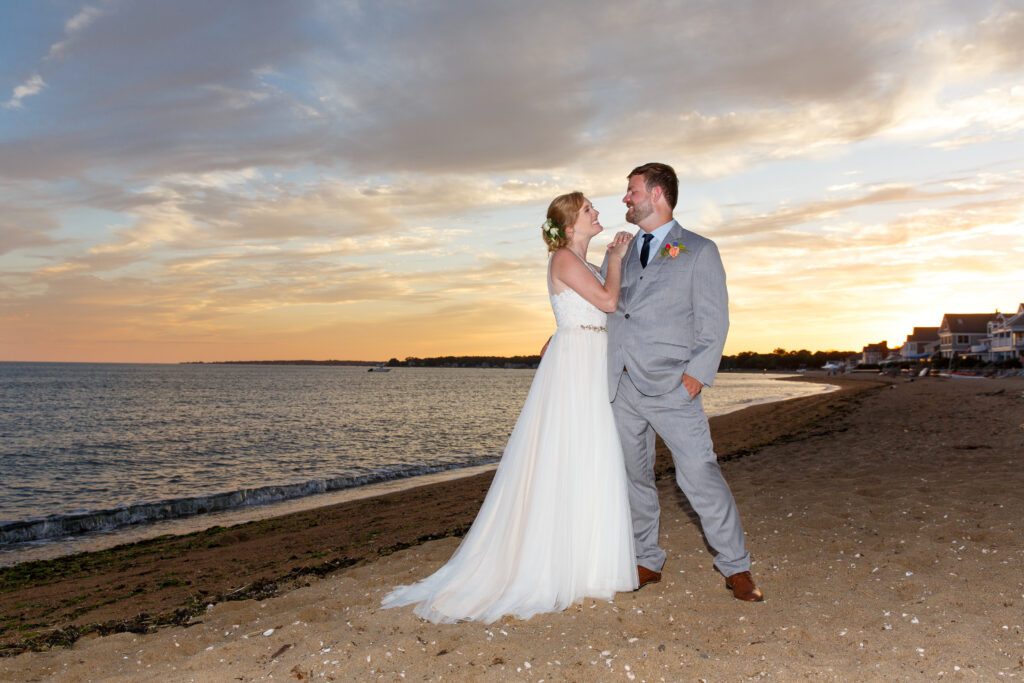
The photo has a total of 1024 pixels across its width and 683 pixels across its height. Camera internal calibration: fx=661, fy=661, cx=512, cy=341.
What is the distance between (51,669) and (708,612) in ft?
14.8

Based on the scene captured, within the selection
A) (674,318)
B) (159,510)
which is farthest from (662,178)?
(159,510)

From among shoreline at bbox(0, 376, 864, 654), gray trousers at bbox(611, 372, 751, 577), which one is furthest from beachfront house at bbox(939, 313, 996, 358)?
gray trousers at bbox(611, 372, 751, 577)

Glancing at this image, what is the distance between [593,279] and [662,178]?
32.5 inches

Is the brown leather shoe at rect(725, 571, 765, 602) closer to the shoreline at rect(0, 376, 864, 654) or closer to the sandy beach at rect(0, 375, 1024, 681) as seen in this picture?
the sandy beach at rect(0, 375, 1024, 681)

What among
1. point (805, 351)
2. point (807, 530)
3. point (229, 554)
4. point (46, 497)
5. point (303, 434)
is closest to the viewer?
point (807, 530)

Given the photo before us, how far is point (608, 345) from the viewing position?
475 cm

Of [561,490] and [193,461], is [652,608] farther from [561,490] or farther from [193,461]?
[193,461]

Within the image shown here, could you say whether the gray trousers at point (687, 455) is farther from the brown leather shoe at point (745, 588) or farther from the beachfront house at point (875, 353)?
the beachfront house at point (875, 353)

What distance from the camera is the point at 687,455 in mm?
4359

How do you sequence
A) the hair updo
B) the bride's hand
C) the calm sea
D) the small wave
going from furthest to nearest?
the calm sea, the small wave, the hair updo, the bride's hand

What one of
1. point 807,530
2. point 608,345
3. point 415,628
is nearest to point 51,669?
point 415,628

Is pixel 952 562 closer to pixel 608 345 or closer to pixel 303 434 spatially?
pixel 608 345

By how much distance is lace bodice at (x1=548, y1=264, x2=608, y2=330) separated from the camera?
4812 mm

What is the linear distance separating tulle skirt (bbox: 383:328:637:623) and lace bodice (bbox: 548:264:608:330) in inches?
2.3
